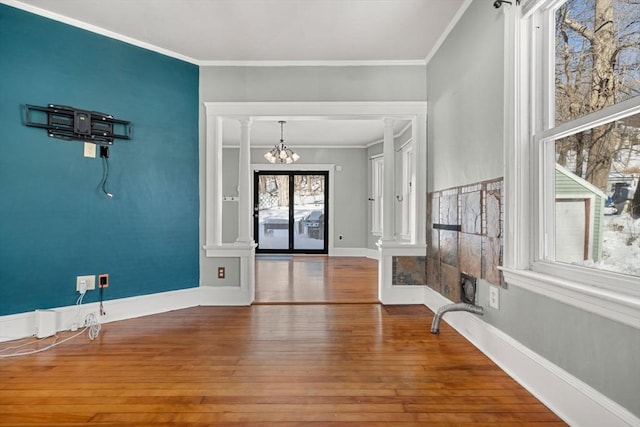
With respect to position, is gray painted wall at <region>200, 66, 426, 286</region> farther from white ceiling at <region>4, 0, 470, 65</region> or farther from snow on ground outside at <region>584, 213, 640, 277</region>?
snow on ground outside at <region>584, 213, 640, 277</region>

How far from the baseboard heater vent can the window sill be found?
3.32 metres

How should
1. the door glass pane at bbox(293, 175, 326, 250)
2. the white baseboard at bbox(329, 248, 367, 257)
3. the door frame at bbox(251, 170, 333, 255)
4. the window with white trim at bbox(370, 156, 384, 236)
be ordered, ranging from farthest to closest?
1. the door glass pane at bbox(293, 175, 326, 250)
2. the door frame at bbox(251, 170, 333, 255)
3. the white baseboard at bbox(329, 248, 367, 257)
4. the window with white trim at bbox(370, 156, 384, 236)

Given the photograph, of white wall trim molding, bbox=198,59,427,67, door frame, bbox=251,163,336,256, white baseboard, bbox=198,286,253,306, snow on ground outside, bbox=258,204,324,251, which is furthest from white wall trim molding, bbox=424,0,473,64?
snow on ground outside, bbox=258,204,324,251

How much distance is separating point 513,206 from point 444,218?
111cm

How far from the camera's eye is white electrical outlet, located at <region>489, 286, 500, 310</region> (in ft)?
7.26

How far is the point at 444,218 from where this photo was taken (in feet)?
10.3

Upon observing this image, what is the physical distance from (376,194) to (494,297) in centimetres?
526

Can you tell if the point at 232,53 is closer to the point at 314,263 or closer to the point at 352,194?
the point at 314,263

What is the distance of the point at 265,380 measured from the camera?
1.97 meters

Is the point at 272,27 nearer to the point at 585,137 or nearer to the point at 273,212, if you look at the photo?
the point at 585,137

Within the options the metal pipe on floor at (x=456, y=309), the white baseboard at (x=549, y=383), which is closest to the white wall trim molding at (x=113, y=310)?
the metal pipe on floor at (x=456, y=309)

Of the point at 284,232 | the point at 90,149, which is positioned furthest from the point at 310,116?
the point at 284,232

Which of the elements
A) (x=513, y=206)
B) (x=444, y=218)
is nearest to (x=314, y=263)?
(x=444, y=218)

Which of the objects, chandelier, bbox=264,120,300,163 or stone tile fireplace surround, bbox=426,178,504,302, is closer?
stone tile fireplace surround, bbox=426,178,504,302
